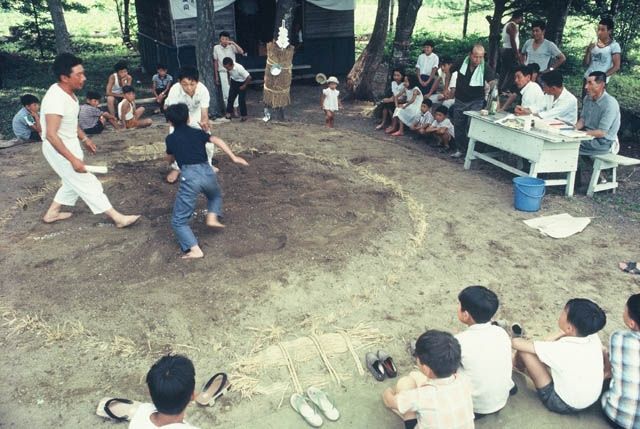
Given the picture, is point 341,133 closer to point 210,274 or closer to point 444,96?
point 444,96

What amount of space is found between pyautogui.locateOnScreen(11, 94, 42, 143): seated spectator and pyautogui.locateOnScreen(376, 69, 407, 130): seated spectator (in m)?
6.27

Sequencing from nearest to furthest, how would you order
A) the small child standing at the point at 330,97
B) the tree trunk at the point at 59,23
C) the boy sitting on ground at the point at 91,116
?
the boy sitting on ground at the point at 91,116
the small child standing at the point at 330,97
the tree trunk at the point at 59,23

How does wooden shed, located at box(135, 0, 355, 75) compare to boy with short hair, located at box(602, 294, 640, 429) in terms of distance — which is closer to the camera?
boy with short hair, located at box(602, 294, 640, 429)

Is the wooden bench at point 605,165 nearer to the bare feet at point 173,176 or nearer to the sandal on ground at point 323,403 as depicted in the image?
the sandal on ground at point 323,403

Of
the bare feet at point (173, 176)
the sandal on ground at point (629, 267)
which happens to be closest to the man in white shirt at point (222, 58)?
the bare feet at point (173, 176)

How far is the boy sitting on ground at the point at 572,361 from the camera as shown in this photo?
338 centimetres

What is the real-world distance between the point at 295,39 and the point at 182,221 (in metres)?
11.2

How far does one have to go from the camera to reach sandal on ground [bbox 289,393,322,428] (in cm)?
354

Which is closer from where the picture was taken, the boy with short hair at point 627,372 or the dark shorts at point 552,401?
the boy with short hair at point 627,372

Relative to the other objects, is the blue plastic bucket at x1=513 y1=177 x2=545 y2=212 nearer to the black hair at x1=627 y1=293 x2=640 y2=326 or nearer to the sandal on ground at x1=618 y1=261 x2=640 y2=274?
the sandal on ground at x1=618 y1=261 x2=640 y2=274

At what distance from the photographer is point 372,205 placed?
6.78 m

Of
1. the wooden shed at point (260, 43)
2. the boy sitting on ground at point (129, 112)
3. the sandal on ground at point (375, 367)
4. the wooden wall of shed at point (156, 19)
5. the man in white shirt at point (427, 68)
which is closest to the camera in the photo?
the sandal on ground at point (375, 367)

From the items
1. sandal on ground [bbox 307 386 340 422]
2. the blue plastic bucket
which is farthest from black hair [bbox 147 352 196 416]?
the blue plastic bucket

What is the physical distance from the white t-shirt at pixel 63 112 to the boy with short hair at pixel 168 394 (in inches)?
138
